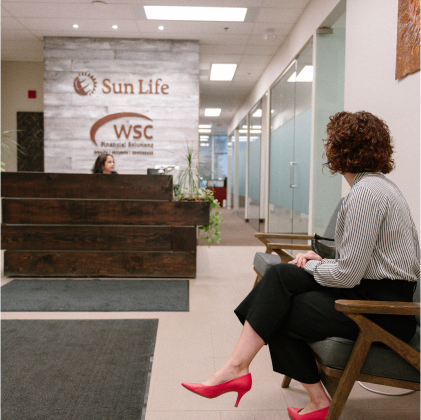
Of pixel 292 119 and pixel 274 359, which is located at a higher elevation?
pixel 292 119

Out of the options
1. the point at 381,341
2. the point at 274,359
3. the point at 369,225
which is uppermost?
the point at 369,225

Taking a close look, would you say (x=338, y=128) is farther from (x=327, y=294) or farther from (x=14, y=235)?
(x=14, y=235)

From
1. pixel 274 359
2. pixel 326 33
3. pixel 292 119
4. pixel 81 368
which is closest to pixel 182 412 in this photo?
pixel 274 359

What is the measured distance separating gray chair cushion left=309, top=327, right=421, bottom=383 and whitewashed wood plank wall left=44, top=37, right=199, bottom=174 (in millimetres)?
5128

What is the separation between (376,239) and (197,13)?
4959 millimetres

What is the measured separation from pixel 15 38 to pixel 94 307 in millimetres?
5328

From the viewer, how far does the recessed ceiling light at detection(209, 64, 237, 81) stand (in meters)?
8.08

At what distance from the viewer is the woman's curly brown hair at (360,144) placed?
5.26 ft

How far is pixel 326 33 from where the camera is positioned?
4.64 metres

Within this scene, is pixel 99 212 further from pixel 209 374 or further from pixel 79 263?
pixel 209 374

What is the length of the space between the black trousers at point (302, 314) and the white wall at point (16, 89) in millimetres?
7651

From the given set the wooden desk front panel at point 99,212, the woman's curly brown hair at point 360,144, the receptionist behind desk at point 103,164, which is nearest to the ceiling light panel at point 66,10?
the receptionist behind desk at point 103,164

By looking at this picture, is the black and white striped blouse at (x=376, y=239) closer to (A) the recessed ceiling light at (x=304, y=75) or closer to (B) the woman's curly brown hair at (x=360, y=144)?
(B) the woman's curly brown hair at (x=360, y=144)

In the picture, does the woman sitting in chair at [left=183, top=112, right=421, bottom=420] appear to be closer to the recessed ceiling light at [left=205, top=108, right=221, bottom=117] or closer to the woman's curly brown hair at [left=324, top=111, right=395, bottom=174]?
the woman's curly brown hair at [left=324, top=111, right=395, bottom=174]
